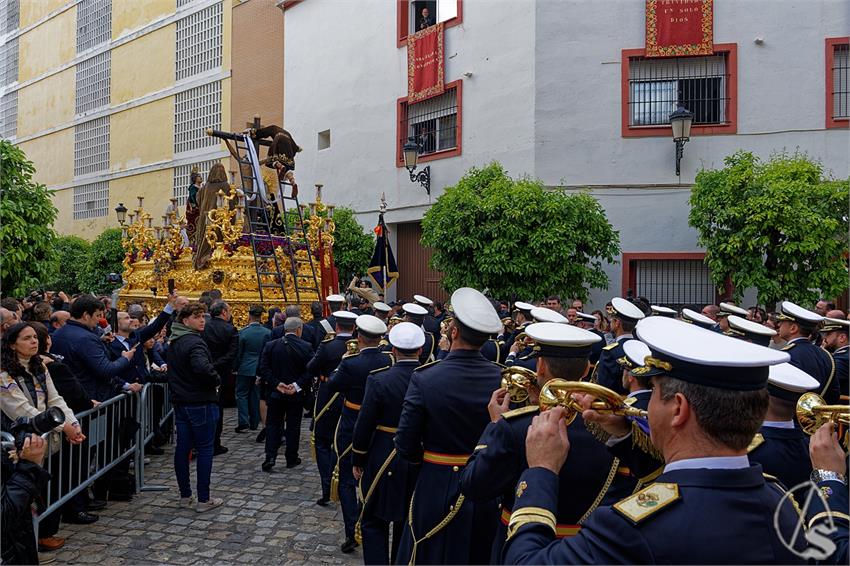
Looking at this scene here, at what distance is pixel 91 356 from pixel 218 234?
7.45 metres

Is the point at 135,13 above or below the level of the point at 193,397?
above

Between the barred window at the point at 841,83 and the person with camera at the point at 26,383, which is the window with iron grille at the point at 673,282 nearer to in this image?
the barred window at the point at 841,83

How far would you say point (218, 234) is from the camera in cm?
1355

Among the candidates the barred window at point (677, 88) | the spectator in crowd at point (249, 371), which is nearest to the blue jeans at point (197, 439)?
the spectator in crowd at point (249, 371)

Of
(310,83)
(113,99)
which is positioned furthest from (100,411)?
(113,99)

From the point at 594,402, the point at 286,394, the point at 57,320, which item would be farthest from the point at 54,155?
the point at 594,402

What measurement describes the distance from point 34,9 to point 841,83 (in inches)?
1644

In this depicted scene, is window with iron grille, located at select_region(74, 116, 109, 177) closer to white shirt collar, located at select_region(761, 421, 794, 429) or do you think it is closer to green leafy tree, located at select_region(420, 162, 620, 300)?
green leafy tree, located at select_region(420, 162, 620, 300)

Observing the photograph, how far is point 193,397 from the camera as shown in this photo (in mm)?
6582

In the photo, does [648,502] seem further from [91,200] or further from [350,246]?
[91,200]

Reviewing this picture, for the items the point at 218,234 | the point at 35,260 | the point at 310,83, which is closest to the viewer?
the point at 35,260

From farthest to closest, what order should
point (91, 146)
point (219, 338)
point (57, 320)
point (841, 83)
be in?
1. point (91, 146)
2. point (841, 83)
3. point (219, 338)
4. point (57, 320)

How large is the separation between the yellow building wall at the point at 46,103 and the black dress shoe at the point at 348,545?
40070 millimetres

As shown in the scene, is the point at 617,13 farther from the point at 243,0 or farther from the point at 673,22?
the point at 243,0
